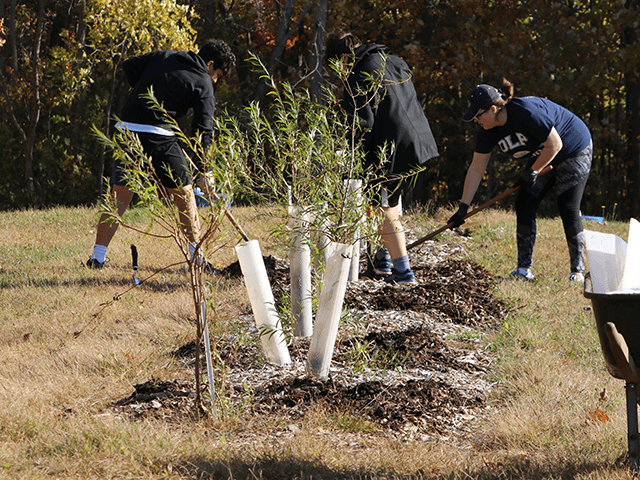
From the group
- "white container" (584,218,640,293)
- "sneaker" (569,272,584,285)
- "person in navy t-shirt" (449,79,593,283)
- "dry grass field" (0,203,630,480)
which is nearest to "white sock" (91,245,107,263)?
"dry grass field" (0,203,630,480)

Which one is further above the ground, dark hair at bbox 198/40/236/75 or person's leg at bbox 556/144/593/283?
dark hair at bbox 198/40/236/75

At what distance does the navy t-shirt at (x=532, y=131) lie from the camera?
17.3 ft

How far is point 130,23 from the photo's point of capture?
10.2m

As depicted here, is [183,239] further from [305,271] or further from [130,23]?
[130,23]

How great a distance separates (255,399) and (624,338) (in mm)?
1867

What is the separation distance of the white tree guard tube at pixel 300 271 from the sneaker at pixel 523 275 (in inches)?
106

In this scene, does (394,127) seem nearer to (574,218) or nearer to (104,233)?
(574,218)

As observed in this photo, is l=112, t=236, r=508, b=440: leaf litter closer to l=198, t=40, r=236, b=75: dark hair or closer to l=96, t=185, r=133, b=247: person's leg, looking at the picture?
l=96, t=185, r=133, b=247: person's leg

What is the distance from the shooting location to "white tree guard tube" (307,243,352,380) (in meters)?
3.41

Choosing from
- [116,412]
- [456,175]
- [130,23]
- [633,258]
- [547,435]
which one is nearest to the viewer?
[633,258]

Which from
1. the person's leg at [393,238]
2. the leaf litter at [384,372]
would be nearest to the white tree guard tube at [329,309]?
the leaf litter at [384,372]

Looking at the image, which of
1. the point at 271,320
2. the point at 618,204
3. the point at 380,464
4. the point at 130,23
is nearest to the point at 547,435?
the point at 380,464

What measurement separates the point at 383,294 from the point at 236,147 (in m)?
2.36

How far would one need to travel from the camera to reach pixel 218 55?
5430mm
